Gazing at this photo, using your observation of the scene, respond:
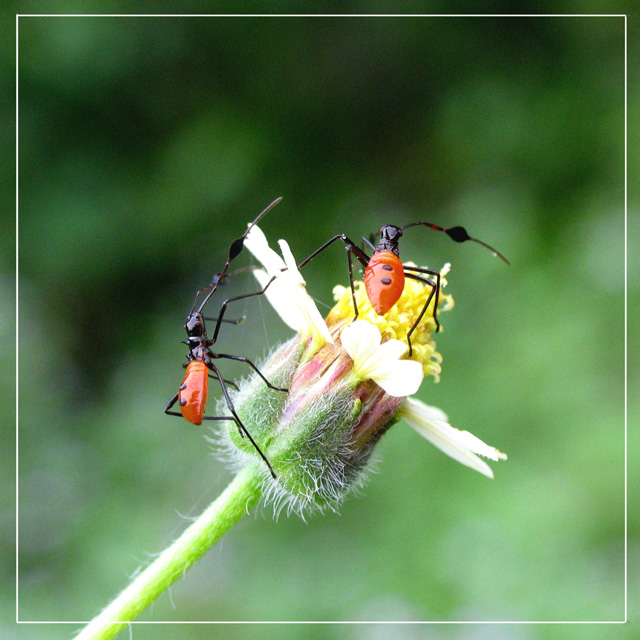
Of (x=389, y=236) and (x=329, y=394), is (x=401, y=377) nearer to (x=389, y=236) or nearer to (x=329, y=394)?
(x=329, y=394)

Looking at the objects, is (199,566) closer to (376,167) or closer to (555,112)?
(376,167)

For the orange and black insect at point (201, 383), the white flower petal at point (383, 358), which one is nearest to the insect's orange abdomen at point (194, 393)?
the orange and black insect at point (201, 383)

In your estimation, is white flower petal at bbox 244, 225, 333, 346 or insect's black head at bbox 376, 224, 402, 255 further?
insect's black head at bbox 376, 224, 402, 255

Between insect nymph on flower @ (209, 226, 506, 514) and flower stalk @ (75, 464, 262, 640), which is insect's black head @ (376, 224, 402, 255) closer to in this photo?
insect nymph on flower @ (209, 226, 506, 514)

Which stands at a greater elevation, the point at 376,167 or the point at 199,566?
the point at 376,167

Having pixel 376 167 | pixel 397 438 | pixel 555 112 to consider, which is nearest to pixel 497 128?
pixel 555 112

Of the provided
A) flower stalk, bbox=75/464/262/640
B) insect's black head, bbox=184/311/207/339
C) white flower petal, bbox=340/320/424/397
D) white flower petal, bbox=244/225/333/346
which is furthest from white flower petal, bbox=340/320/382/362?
insect's black head, bbox=184/311/207/339

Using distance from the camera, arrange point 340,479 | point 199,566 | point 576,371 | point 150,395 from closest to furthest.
Answer: 1. point 340,479
2. point 199,566
3. point 576,371
4. point 150,395
